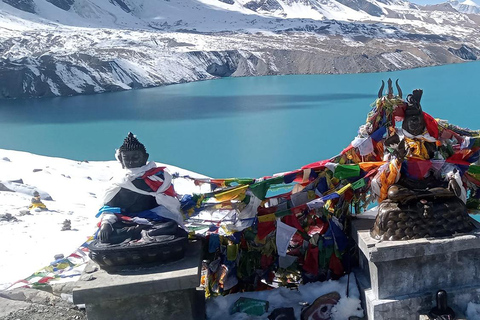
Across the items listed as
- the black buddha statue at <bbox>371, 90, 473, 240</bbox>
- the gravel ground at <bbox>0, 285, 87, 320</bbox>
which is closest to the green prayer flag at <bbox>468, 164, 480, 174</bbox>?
the black buddha statue at <bbox>371, 90, 473, 240</bbox>

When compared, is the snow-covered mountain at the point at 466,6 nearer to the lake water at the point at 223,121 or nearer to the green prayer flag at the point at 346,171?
the lake water at the point at 223,121

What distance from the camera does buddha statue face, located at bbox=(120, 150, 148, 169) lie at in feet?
11.2

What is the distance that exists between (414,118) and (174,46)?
48299 mm

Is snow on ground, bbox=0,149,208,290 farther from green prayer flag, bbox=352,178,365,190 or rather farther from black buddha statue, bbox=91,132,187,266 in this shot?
green prayer flag, bbox=352,178,365,190

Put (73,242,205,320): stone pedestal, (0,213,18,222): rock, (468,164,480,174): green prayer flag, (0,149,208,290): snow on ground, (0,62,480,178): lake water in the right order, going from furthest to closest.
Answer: (0,62,480,178): lake water
(0,213,18,222): rock
(0,149,208,290): snow on ground
(468,164,480,174): green prayer flag
(73,242,205,320): stone pedestal

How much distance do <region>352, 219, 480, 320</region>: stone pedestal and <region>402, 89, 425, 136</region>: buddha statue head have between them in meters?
0.72

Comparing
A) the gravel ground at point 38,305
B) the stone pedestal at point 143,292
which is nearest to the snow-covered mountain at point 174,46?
the gravel ground at point 38,305

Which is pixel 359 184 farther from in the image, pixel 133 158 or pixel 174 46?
pixel 174 46

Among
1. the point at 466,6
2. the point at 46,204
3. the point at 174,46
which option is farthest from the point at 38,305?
the point at 466,6

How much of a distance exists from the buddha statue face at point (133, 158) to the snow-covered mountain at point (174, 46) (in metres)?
33.6

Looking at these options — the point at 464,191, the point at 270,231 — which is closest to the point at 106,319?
the point at 270,231

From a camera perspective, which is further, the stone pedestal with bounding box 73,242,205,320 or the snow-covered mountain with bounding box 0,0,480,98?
the snow-covered mountain with bounding box 0,0,480,98

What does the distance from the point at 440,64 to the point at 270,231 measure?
4725 centimetres

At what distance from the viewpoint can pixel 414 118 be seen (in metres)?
3.29
